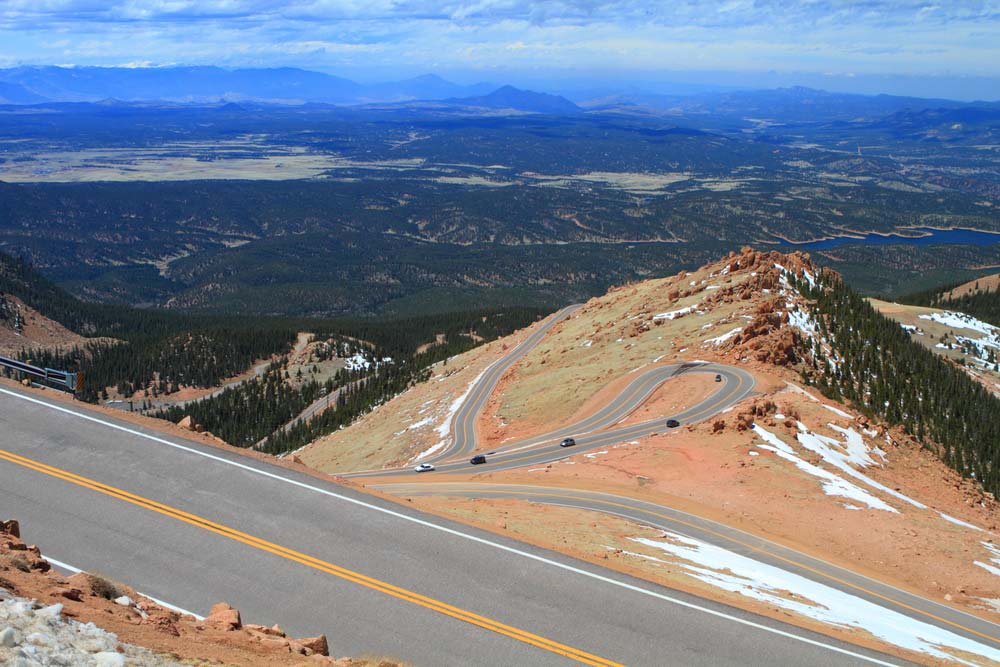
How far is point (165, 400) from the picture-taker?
475ft

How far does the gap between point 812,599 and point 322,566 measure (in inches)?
758

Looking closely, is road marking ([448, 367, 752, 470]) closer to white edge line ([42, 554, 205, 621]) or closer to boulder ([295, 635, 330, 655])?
white edge line ([42, 554, 205, 621])

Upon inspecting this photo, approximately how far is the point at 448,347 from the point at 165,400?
53.3 metres

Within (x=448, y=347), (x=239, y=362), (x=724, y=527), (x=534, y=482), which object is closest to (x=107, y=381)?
(x=239, y=362)

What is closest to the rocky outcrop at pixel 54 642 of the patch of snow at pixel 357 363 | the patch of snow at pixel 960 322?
the patch of snow at pixel 960 322

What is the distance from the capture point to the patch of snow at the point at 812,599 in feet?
91.1

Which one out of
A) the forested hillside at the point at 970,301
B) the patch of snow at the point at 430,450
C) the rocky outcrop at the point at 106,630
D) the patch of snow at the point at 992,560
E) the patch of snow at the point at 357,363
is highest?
the rocky outcrop at the point at 106,630

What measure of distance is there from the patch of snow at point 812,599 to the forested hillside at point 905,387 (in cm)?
3525

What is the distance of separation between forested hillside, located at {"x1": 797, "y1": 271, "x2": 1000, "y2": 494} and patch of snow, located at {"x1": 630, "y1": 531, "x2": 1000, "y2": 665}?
116 ft

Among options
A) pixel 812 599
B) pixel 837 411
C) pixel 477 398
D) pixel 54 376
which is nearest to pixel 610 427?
pixel 837 411

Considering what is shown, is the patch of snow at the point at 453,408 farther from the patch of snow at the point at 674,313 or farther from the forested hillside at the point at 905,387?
the forested hillside at the point at 905,387

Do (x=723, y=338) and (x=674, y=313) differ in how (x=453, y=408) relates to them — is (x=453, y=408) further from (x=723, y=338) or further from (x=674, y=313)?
(x=674, y=313)

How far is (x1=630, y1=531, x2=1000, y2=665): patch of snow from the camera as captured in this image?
91.1 ft

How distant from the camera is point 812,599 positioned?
101 feet
